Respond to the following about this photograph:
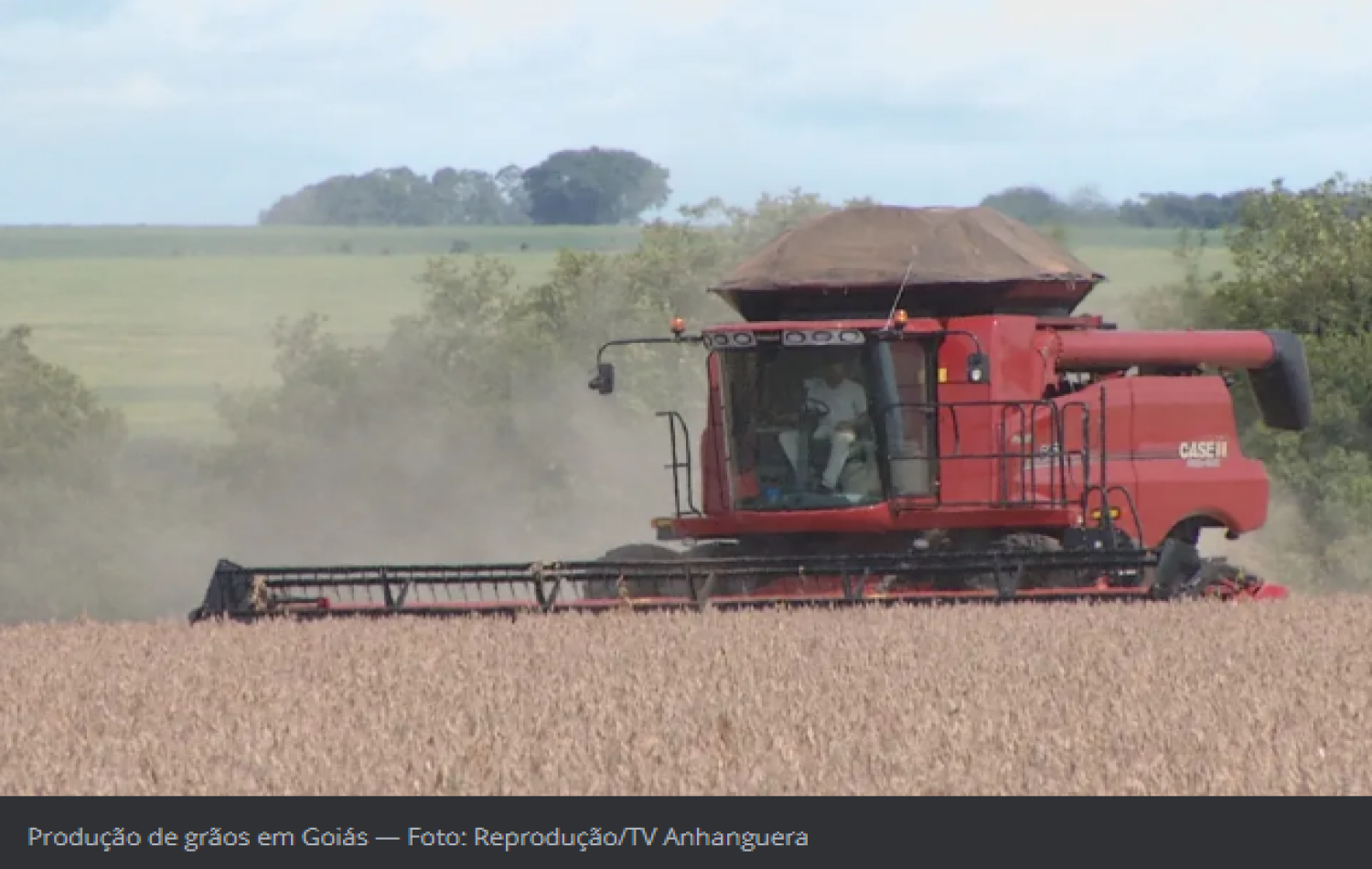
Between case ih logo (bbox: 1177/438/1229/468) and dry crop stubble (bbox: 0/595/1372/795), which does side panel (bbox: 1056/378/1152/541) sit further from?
dry crop stubble (bbox: 0/595/1372/795)

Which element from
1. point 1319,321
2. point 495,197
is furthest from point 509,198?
point 1319,321

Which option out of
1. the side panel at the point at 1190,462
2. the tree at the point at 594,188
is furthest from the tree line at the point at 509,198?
the side panel at the point at 1190,462

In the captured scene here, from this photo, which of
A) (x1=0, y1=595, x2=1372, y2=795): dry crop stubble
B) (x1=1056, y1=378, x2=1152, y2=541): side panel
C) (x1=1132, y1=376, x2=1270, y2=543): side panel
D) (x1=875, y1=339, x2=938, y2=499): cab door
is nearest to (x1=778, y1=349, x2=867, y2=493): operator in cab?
(x1=875, y1=339, x2=938, y2=499): cab door

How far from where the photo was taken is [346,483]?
24.7 meters

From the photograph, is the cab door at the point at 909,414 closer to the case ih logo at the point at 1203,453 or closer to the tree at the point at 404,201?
the case ih logo at the point at 1203,453

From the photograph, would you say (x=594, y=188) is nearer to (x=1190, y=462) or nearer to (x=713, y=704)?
(x=1190, y=462)

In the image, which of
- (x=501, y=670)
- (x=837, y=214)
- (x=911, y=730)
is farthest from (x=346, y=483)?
(x=911, y=730)

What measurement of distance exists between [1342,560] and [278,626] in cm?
1154

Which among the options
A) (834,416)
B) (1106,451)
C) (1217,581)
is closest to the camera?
(1217,581)

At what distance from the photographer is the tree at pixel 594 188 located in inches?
1248

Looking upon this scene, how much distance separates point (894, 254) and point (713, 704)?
521cm

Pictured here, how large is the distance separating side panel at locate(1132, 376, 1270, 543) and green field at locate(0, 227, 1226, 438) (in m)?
9.72

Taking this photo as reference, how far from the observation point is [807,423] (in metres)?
12.4

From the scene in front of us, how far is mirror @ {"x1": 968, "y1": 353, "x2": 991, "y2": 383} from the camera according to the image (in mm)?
12336
